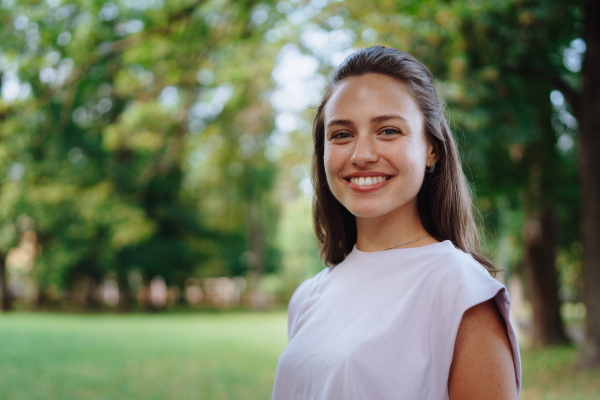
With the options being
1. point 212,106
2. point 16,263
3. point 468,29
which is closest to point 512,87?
point 468,29

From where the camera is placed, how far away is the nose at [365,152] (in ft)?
5.51

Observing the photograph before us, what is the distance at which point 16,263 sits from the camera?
125 feet

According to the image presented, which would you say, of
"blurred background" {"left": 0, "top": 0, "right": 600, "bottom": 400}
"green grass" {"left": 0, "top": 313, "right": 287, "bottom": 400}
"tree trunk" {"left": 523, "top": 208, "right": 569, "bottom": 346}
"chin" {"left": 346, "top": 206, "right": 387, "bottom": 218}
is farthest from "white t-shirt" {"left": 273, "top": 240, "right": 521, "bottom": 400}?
"tree trunk" {"left": 523, "top": 208, "right": 569, "bottom": 346}

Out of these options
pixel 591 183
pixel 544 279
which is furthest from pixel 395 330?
pixel 544 279

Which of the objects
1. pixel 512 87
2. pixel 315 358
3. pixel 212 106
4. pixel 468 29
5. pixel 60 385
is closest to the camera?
pixel 315 358

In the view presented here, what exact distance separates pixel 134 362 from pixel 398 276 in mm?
12092

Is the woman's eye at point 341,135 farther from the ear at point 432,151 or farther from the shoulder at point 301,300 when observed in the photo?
the shoulder at point 301,300

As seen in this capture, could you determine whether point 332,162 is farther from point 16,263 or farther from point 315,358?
point 16,263

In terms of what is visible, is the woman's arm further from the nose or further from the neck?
the nose

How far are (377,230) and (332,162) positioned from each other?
266 mm

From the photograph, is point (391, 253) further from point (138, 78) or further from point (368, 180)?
point (138, 78)

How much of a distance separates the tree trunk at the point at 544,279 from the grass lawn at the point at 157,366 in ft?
2.32

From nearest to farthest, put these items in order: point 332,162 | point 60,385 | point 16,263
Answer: point 332,162 → point 60,385 → point 16,263

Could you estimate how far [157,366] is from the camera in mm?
12016
